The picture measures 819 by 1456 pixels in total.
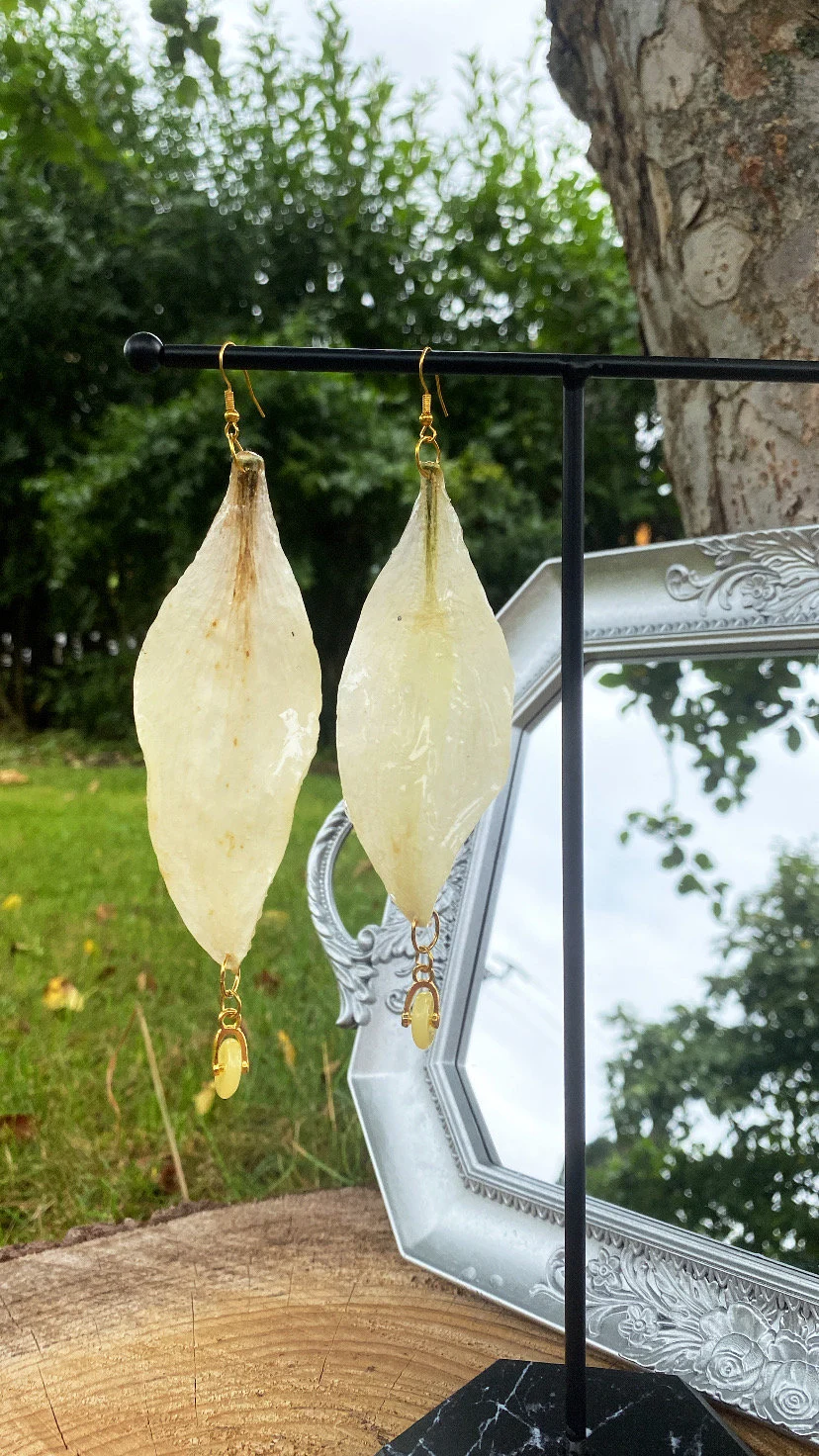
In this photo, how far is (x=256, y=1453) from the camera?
0.61 metres

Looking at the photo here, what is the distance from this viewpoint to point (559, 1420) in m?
0.60

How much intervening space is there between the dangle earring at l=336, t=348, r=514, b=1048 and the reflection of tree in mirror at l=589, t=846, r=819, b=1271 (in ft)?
1.11

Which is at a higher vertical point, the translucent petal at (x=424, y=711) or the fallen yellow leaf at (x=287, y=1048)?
the translucent petal at (x=424, y=711)

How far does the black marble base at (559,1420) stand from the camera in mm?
579

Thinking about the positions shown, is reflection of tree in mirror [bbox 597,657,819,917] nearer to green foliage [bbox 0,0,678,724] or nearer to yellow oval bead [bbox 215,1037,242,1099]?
yellow oval bead [bbox 215,1037,242,1099]

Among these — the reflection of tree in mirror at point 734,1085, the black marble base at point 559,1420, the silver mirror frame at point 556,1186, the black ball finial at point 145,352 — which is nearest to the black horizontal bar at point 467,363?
the black ball finial at point 145,352

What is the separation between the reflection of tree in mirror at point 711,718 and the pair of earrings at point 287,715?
12.7 inches

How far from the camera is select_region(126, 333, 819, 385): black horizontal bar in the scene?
1.79 ft

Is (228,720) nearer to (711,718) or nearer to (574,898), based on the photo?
(574,898)

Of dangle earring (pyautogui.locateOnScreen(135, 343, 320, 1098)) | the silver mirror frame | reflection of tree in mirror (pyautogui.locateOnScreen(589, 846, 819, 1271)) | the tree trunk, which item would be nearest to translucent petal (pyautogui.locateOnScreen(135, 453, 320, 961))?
dangle earring (pyautogui.locateOnScreen(135, 343, 320, 1098))

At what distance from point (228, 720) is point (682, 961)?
1.52 feet

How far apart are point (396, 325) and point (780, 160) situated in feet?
5.37

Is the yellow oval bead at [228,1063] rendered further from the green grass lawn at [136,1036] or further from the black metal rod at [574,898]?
the green grass lawn at [136,1036]

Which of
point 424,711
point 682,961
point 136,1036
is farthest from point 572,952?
point 136,1036
